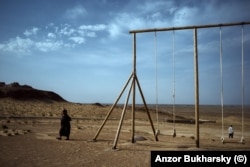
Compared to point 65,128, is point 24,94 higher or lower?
higher

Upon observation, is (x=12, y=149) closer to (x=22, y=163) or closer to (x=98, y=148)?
(x=22, y=163)

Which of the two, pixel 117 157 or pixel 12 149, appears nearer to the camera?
pixel 117 157

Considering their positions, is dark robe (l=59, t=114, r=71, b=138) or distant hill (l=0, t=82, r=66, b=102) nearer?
dark robe (l=59, t=114, r=71, b=138)

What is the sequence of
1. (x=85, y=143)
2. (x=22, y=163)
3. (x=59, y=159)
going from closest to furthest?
(x=22, y=163) → (x=59, y=159) → (x=85, y=143)

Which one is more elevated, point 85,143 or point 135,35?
point 135,35

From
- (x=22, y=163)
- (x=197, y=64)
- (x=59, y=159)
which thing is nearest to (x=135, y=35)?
(x=197, y=64)

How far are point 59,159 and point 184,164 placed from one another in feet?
14.9

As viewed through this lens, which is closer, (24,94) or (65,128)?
(65,128)

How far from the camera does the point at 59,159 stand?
970 centimetres

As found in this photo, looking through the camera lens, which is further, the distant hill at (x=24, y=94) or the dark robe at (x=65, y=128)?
the distant hill at (x=24, y=94)

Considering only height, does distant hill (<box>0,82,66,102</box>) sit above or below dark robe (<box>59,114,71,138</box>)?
above

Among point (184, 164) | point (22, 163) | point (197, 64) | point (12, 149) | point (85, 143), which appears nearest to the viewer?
point (184, 164)

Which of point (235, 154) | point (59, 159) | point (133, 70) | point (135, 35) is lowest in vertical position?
point (59, 159)

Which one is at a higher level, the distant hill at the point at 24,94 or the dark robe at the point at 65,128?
the distant hill at the point at 24,94
